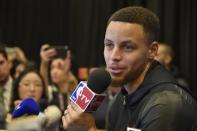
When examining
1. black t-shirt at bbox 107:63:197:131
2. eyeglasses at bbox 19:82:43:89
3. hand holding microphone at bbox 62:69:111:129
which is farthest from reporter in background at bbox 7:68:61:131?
hand holding microphone at bbox 62:69:111:129

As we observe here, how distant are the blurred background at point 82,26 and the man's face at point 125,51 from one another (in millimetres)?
3316

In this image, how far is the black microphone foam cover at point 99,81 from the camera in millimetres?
1729

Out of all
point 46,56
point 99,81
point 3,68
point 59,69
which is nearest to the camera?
point 99,81

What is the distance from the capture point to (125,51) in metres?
1.79

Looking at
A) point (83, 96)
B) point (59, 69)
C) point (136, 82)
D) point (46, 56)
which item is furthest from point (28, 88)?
point (83, 96)

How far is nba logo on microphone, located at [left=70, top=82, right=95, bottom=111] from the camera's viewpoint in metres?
1.63

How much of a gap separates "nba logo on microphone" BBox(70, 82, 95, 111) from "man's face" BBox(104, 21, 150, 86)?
6.4 inches

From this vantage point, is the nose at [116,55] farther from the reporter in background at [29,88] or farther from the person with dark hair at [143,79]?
the reporter in background at [29,88]

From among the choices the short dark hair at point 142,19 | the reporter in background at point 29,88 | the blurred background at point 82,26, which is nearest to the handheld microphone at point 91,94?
the short dark hair at point 142,19

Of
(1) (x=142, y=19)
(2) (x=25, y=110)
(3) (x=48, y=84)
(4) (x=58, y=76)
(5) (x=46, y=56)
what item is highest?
(1) (x=142, y=19)

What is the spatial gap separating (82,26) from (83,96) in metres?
5.03

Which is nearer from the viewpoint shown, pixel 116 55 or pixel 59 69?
pixel 116 55

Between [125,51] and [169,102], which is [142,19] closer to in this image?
[125,51]

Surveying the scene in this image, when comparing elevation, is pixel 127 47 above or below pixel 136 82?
above
